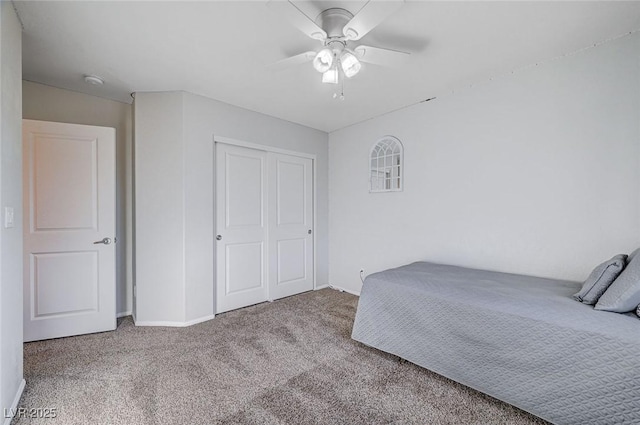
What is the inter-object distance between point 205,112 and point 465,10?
2.47 m

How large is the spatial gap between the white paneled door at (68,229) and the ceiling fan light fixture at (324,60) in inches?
86.9

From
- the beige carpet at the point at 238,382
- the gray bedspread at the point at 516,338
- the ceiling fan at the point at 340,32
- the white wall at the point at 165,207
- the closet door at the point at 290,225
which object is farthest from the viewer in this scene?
the closet door at the point at 290,225

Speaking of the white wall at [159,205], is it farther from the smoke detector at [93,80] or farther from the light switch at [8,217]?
the light switch at [8,217]

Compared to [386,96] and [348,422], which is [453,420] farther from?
[386,96]

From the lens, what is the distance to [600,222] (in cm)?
203

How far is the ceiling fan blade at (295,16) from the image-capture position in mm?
1355

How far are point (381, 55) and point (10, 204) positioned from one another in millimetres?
2384

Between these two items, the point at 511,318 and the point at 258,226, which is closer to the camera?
the point at 511,318

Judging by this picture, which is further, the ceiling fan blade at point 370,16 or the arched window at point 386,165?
the arched window at point 386,165

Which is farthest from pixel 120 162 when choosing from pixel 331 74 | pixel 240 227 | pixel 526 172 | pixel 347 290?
pixel 526 172

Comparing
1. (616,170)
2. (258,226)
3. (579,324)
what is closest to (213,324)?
(258,226)

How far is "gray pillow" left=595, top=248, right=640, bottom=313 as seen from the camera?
1.38 metres

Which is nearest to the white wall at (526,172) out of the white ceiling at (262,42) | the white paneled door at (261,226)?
the white ceiling at (262,42)

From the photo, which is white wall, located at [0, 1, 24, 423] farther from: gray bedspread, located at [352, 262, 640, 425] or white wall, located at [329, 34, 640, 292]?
white wall, located at [329, 34, 640, 292]
